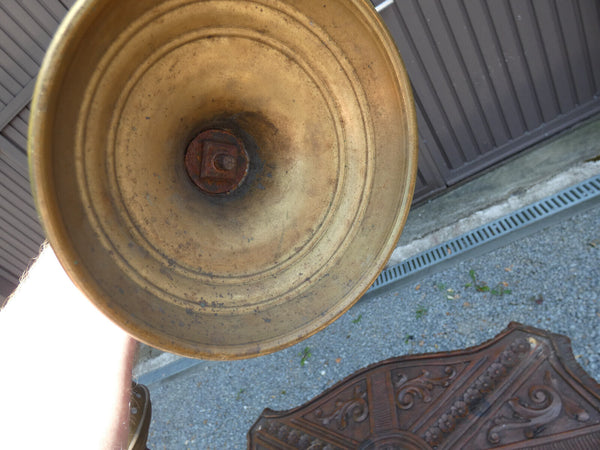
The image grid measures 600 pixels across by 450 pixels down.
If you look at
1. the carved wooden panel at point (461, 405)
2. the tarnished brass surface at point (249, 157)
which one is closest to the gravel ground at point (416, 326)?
the carved wooden panel at point (461, 405)

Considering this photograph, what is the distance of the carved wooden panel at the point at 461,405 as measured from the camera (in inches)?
58.9

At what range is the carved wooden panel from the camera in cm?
150

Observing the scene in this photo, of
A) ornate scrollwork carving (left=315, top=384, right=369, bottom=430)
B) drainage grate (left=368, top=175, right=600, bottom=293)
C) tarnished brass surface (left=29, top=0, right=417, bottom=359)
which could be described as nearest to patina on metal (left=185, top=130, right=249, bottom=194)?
tarnished brass surface (left=29, top=0, right=417, bottom=359)

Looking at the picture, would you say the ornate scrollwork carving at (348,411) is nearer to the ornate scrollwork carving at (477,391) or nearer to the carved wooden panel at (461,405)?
the carved wooden panel at (461,405)

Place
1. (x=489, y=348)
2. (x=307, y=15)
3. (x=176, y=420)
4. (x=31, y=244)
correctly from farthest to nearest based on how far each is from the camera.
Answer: (x=31, y=244), (x=176, y=420), (x=489, y=348), (x=307, y=15)

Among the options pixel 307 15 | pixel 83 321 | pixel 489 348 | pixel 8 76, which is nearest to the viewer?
pixel 307 15

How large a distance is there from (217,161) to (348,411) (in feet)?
4.54

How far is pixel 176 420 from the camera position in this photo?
227 centimetres

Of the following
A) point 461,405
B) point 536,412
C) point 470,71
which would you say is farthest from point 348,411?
point 470,71

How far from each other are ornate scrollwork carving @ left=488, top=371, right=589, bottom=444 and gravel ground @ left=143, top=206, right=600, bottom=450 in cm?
22

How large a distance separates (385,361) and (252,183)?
1305mm

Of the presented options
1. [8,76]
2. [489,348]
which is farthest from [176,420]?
[8,76]

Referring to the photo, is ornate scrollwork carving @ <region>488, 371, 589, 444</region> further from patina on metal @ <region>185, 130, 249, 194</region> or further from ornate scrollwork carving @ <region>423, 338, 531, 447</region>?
patina on metal @ <region>185, 130, 249, 194</region>

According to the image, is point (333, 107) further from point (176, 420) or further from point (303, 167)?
point (176, 420)
